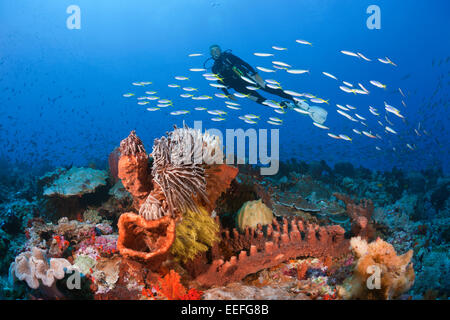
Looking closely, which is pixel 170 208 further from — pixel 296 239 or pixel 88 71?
pixel 88 71

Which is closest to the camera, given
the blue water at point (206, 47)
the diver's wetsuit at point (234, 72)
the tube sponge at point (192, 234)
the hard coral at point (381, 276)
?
the hard coral at point (381, 276)

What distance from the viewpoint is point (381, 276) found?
116 inches

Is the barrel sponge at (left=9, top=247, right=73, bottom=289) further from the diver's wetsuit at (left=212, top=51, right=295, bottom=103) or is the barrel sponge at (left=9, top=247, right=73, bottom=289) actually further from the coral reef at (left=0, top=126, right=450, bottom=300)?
the diver's wetsuit at (left=212, top=51, right=295, bottom=103)

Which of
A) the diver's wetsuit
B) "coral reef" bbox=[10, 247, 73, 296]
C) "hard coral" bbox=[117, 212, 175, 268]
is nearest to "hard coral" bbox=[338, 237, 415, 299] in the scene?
"hard coral" bbox=[117, 212, 175, 268]

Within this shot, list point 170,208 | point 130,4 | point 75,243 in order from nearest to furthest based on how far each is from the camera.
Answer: point 170,208
point 75,243
point 130,4

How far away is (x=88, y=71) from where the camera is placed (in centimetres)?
10494

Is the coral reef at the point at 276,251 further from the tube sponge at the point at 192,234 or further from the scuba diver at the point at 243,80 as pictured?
the scuba diver at the point at 243,80

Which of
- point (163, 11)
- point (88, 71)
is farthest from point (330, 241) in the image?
point (88, 71)

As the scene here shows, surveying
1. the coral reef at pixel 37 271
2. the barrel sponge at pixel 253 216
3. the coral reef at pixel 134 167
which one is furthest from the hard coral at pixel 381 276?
the coral reef at pixel 37 271

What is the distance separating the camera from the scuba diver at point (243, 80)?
36.8 feet

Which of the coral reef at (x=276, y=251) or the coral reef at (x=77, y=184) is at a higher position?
the coral reef at (x=77, y=184)

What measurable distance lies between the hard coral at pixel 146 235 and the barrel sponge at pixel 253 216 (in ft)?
6.30

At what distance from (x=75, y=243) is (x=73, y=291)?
1.55m
